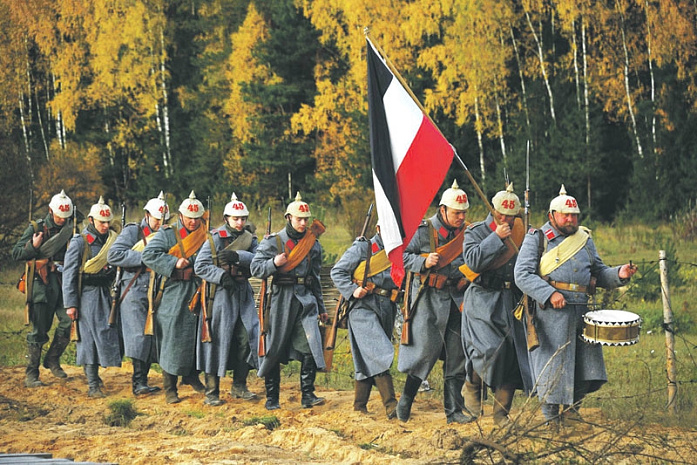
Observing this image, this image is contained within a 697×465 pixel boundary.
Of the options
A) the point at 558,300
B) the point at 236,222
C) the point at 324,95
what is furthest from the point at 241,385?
the point at 324,95

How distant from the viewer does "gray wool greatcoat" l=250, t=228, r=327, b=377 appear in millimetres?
12414

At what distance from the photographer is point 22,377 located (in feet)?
49.4

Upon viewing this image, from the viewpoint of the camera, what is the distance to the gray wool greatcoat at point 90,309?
553 inches

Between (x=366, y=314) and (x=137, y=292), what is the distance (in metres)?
3.25

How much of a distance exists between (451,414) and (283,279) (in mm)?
A: 2432

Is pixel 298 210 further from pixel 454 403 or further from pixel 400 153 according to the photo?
pixel 454 403

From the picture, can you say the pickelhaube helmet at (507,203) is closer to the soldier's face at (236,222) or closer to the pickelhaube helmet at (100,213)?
the soldier's face at (236,222)

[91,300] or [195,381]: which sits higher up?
[91,300]

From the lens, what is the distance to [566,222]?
10.4 m

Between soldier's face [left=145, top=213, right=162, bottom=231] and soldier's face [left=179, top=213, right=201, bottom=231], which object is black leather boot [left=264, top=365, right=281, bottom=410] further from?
soldier's face [left=145, top=213, right=162, bottom=231]

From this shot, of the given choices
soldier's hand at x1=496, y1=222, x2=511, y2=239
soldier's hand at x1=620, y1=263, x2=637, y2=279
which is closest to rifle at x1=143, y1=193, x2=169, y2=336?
soldier's hand at x1=496, y1=222, x2=511, y2=239

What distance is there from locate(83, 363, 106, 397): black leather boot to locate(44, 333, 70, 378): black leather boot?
902 mm

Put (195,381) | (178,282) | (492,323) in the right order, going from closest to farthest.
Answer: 1. (492,323)
2. (178,282)
3. (195,381)

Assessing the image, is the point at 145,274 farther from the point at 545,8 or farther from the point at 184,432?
the point at 545,8
